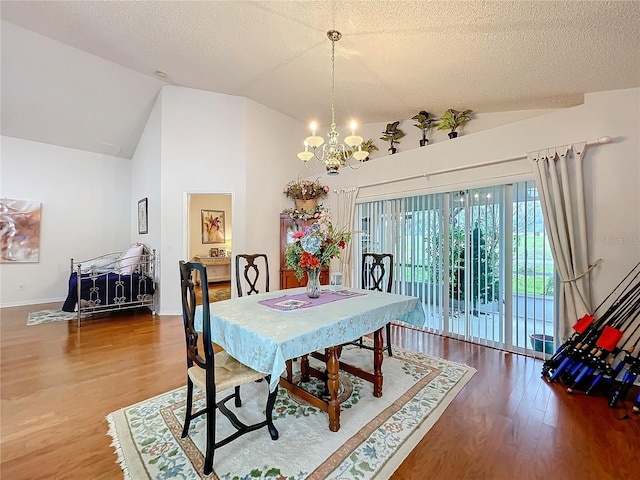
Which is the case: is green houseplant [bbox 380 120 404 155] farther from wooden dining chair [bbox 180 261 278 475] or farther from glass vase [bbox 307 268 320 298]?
wooden dining chair [bbox 180 261 278 475]

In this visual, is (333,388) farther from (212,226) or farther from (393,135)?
(212,226)

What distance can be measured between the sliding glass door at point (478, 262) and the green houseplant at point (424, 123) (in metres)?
0.84

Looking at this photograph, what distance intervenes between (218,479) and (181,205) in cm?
418

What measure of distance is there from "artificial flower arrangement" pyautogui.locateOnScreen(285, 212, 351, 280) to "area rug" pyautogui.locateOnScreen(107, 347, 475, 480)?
3.44 feet

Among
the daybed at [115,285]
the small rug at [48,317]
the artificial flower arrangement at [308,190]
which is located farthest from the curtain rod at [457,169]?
the small rug at [48,317]

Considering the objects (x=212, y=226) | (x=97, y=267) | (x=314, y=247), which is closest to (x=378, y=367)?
(x=314, y=247)

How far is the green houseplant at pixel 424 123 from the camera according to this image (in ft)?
13.1

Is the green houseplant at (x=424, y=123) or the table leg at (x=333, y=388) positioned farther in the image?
the green houseplant at (x=424, y=123)

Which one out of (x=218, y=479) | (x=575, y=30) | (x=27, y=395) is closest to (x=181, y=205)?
(x=27, y=395)

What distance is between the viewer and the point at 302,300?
234 cm

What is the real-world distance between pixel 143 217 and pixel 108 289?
161cm

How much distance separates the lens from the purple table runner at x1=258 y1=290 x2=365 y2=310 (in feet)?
7.06

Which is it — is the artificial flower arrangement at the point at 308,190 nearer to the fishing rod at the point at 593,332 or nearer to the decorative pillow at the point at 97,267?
the decorative pillow at the point at 97,267

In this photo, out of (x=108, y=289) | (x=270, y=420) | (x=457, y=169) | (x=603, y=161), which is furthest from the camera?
(x=108, y=289)
